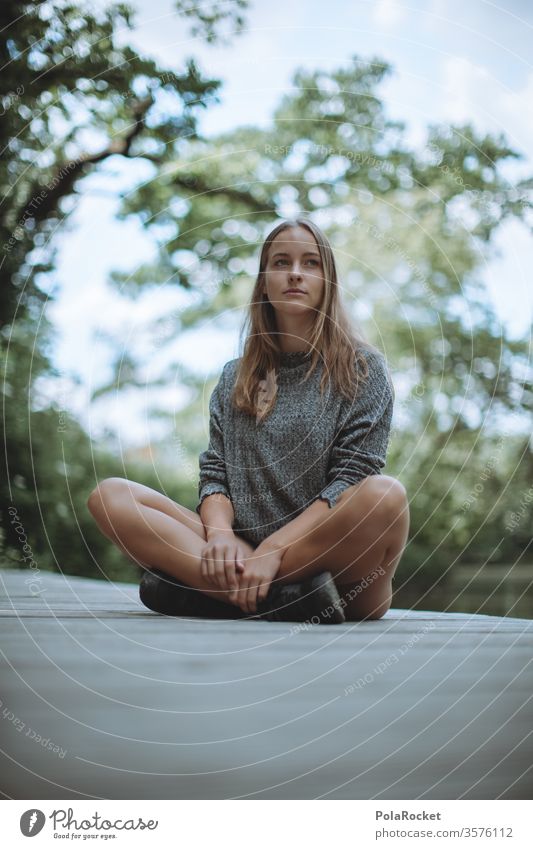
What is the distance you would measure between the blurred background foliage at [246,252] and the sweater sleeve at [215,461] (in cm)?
64

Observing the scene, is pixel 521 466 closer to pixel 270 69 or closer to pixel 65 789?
pixel 270 69

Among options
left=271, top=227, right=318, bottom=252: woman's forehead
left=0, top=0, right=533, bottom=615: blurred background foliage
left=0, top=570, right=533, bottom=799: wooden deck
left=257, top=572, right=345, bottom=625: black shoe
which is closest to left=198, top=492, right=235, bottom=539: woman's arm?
left=257, top=572, right=345, bottom=625: black shoe

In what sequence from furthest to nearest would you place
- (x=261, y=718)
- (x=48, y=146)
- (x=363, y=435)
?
(x=48, y=146) → (x=363, y=435) → (x=261, y=718)

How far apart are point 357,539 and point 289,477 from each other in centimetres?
15

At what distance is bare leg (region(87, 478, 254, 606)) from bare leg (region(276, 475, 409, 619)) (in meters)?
0.10

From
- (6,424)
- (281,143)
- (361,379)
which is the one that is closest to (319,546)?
(361,379)

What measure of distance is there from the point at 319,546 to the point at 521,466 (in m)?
3.21

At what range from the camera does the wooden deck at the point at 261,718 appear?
603 millimetres

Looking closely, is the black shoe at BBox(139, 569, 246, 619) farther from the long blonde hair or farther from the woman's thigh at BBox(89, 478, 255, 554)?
the long blonde hair

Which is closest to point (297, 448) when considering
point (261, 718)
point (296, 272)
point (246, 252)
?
point (296, 272)

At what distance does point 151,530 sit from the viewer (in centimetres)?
110

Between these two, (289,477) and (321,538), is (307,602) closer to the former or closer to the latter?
(321,538)

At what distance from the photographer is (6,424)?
124 inches

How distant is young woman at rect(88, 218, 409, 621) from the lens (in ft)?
3.37
